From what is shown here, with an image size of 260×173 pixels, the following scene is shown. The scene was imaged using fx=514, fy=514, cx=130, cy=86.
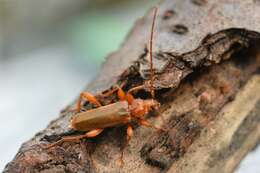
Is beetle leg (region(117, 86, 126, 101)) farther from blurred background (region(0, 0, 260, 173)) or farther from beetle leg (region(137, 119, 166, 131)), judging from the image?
blurred background (region(0, 0, 260, 173))

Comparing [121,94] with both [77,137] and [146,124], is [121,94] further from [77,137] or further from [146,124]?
[77,137]

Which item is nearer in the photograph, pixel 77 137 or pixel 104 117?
pixel 77 137

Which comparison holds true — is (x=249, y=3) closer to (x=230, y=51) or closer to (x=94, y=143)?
(x=230, y=51)

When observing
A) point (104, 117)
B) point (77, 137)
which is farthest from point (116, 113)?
point (77, 137)

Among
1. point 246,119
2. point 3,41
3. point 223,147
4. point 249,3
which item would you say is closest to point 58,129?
point 223,147

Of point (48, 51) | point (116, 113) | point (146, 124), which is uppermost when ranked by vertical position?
Answer: point (48, 51)

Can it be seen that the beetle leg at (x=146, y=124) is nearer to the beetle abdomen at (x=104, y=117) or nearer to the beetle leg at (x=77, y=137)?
the beetle abdomen at (x=104, y=117)

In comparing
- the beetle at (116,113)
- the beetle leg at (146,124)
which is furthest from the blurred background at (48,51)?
the beetle leg at (146,124)

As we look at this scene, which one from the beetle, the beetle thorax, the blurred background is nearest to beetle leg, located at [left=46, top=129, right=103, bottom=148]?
the beetle
